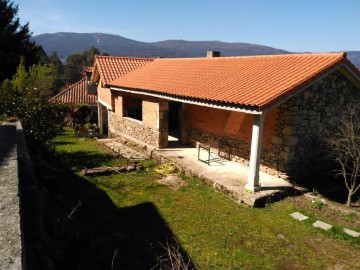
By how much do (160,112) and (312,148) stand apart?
6.24 metres

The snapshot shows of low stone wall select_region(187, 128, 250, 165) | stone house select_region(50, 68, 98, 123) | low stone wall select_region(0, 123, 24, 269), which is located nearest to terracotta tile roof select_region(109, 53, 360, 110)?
low stone wall select_region(187, 128, 250, 165)

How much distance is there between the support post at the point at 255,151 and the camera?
325 inches

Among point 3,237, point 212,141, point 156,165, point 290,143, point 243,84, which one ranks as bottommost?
point 156,165

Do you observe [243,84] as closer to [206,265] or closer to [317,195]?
[317,195]

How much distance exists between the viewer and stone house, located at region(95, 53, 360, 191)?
8.71 meters

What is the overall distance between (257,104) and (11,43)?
27.5 metres

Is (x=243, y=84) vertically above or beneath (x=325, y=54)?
beneath

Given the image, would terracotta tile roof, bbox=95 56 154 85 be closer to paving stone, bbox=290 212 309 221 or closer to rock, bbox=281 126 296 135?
rock, bbox=281 126 296 135

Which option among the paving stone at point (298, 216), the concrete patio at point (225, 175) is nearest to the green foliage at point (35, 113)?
the concrete patio at point (225, 175)

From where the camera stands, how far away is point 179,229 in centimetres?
708

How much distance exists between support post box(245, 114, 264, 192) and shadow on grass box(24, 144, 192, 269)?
281 centimetres

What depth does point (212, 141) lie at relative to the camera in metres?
12.9

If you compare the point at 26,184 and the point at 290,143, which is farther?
the point at 290,143

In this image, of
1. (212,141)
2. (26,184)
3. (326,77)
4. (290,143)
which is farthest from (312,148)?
(26,184)
